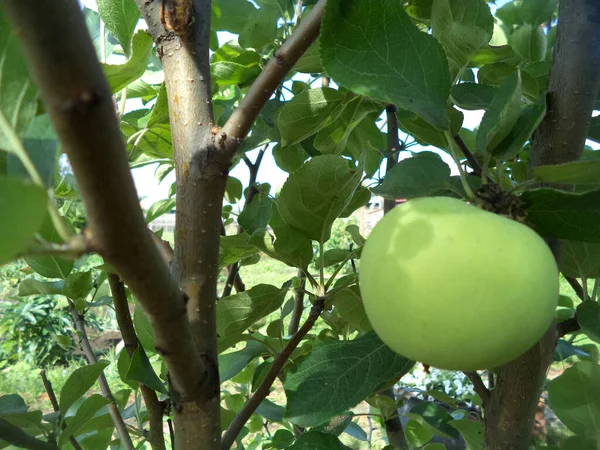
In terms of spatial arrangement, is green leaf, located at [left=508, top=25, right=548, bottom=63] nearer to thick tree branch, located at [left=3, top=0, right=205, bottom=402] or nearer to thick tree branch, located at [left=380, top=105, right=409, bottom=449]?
thick tree branch, located at [left=380, top=105, right=409, bottom=449]

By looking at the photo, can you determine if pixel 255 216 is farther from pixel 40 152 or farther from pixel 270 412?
pixel 40 152

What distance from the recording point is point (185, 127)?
1.92 feet

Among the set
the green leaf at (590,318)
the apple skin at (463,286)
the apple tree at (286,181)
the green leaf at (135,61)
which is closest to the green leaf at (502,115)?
the apple tree at (286,181)

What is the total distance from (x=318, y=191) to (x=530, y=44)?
552 mm

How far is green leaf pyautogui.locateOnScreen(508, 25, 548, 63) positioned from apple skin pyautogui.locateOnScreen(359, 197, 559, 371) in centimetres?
64

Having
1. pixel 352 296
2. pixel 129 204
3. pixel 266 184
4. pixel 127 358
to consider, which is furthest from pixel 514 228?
pixel 266 184

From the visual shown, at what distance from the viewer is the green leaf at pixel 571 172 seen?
0.43 m

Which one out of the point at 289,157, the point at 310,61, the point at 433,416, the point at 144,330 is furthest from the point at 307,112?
the point at 433,416

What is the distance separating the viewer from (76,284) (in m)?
0.92

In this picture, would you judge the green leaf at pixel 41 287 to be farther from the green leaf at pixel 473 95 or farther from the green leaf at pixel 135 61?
the green leaf at pixel 473 95

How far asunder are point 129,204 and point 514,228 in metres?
0.29

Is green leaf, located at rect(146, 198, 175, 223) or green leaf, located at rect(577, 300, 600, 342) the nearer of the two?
green leaf, located at rect(577, 300, 600, 342)

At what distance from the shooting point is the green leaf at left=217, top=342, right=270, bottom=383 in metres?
0.86

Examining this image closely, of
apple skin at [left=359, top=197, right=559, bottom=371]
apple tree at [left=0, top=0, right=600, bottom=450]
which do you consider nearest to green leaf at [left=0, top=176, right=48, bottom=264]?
apple tree at [left=0, top=0, right=600, bottom=450]
